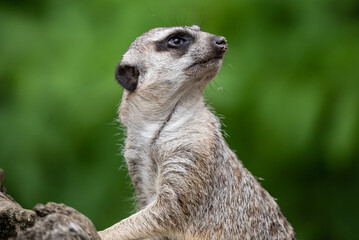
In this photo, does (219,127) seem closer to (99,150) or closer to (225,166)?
(225,166)

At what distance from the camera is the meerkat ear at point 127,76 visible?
3.73 metres

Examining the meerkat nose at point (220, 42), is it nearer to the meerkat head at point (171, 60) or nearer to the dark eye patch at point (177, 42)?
the meerkat head at point (171, 60)

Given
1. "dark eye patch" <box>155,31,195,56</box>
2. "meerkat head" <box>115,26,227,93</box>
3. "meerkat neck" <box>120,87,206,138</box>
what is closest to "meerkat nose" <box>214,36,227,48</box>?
"meerkat head" <box>115,26,227,93</box>

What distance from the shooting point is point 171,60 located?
3664 millimetres

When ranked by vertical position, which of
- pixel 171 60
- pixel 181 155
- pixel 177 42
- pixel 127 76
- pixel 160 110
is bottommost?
pixel 181 155

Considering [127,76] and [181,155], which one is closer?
[181,155]

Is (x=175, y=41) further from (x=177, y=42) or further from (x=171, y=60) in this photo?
(x=171, y=60)

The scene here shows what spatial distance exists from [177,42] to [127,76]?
0.36 m

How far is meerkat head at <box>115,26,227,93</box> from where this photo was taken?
359 centimetres

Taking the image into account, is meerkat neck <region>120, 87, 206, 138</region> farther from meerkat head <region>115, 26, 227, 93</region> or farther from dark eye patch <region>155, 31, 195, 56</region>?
dark eye patch <region>155, 31, 195, 56</region>

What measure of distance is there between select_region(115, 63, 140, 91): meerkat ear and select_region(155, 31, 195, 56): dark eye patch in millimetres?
203

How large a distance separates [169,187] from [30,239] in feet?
3.79

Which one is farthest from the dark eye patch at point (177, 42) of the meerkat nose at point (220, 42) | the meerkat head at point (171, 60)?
the meerkat nose at point (220, 42)

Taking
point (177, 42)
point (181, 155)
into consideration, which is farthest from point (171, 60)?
point (181, 155)
